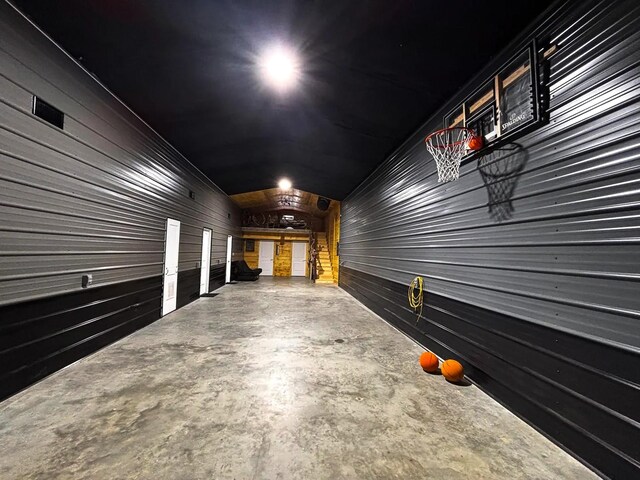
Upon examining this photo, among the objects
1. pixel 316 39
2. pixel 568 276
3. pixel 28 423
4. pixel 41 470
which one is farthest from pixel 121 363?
pixel 568 276

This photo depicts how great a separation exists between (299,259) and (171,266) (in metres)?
9.41

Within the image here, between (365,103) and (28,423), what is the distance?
4.44 m

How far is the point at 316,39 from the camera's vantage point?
8.15 ft

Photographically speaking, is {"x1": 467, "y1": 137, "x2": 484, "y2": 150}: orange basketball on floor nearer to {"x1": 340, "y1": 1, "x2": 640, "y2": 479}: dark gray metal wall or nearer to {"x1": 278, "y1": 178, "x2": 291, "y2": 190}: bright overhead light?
{"x1": 340, "y1": 1, "x2": 640, "y2": 479}: dark gray metal wall

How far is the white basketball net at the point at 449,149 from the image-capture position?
2846mm

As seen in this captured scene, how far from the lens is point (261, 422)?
1.85 m

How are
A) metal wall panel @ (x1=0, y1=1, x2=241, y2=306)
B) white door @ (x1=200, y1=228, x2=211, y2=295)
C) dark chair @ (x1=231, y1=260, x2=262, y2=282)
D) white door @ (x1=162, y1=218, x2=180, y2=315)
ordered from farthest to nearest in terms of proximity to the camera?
1. dark chair @ (x1=231, y1=260, x2=262, y2=282)
2. white door @ (x1=200, y1=228, x2=211, y2=295)
3. white door @ (x1=162, y1=218, x2=180, y2=315)
4. metal wall panel @ (x1=0, y1=1, x2=241, y2=306)

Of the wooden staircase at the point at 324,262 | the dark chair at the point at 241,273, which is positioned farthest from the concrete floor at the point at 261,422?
the wooden staircase at the point at 324,262

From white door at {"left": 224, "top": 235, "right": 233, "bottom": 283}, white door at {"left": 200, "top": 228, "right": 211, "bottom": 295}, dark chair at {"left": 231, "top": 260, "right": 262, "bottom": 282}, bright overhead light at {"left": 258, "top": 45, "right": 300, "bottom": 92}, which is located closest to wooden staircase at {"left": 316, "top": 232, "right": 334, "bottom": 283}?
dark chair at {"left": 231, "top": 260, "right": 262, "bottom": 282}

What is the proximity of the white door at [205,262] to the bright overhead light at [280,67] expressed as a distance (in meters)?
4.90

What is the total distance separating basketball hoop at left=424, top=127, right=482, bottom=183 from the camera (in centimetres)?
282

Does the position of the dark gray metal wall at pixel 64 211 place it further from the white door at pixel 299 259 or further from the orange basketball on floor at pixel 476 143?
the white door at pixel 299 259

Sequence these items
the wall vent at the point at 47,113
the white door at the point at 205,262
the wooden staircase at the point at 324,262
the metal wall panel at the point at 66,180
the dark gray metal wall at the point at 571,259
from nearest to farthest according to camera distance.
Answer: the dark gray metal wall at the point at 571,259, the metal wall panel at the point at 66,180, the wall vent at the point at 47,113, the white door at the point at 205,262, the wooden staircase at the point at 324,262

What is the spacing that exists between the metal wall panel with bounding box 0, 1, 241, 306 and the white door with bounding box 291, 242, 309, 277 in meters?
9.84
